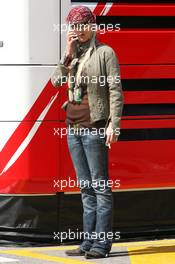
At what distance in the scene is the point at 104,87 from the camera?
5.04 meters

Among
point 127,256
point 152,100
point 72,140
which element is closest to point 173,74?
point 152,100

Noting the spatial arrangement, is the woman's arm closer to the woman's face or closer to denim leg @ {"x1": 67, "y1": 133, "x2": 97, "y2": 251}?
the woman's face

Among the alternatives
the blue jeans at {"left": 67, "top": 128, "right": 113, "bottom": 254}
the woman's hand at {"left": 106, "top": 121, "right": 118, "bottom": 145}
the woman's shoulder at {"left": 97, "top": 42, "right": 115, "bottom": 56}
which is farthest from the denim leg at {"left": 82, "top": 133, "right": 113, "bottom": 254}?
the woman's shoulder at {"left": 97, "top": 42, "right": 115, "bottom": 56}

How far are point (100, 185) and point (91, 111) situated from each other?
20.9 inches

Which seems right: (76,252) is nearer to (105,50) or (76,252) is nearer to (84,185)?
(84,185)

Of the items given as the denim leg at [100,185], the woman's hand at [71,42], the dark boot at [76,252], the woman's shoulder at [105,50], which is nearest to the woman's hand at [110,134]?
the denim leg at [100,185]

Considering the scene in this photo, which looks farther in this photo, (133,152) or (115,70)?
(133,152)

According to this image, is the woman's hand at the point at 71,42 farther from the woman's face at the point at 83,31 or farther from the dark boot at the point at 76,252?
the dark boot at the point at 76,252

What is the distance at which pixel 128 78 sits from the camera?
5.71 m

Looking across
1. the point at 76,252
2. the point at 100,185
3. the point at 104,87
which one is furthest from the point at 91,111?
the point at 76,252

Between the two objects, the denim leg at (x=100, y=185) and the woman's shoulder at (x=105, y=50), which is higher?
the woman's shoulder at (x=105, y=50)

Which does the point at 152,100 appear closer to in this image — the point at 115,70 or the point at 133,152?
the point at 133,152

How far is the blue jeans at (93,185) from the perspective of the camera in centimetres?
509

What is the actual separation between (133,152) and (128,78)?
585mm
